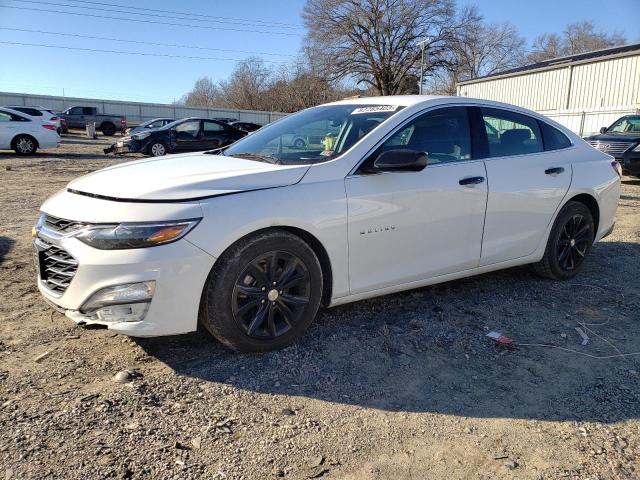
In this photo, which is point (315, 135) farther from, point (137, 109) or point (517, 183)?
point (137, 109)

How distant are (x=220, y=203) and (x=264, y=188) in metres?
0.31

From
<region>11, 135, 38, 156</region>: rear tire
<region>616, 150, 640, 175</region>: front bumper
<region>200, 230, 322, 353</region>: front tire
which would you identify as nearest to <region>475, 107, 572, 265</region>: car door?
<region>200, 230, 322, 353</region>: front tire

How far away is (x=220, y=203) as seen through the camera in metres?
3.06

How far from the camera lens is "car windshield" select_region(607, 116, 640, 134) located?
584 inches

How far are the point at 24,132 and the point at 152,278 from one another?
16.4 m

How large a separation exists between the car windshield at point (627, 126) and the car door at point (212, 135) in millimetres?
12605

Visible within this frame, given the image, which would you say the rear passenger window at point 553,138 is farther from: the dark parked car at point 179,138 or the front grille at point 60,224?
the dark parked car at point 179,138

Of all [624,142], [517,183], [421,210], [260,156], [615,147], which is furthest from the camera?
[615,147]

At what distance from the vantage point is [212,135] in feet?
63.1

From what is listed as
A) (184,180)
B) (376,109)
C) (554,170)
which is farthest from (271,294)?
(554,170)

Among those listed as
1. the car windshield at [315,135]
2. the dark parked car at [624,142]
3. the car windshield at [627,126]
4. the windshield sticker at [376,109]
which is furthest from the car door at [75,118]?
the windshield sticker at [376,109]

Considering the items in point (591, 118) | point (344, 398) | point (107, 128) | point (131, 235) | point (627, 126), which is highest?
point (591, 118)

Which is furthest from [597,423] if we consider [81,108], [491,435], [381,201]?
[81,108]

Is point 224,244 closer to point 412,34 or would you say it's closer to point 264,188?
point 264,188
